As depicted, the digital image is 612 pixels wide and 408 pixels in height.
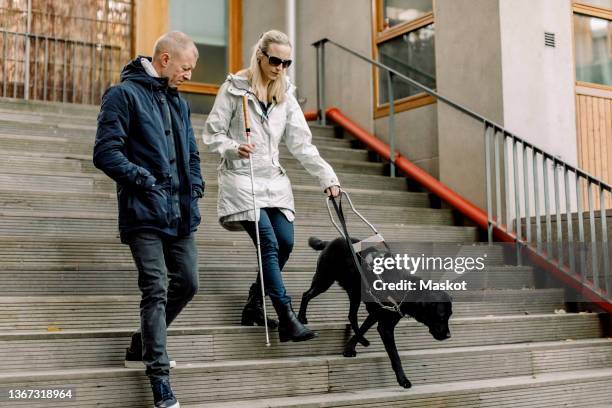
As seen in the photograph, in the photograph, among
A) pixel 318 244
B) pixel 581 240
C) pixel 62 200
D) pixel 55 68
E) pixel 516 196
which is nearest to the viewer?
pixel 318 244

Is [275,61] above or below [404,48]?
below

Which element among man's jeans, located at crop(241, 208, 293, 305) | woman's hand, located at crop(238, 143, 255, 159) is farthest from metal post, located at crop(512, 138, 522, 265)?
woman's hand, located at crop(238, 143, 255, 159)

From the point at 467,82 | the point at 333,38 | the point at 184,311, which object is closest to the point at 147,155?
the point at 184,311

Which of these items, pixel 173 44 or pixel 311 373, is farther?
pixel 311 373

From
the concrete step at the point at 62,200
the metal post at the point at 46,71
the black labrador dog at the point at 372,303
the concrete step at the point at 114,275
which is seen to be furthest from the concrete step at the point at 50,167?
the metal post at the point at 46,71

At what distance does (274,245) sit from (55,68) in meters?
5.53

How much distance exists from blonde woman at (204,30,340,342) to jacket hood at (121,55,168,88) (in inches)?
23.1

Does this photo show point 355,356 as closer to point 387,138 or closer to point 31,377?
point 31,377

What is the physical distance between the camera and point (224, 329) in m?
4.17

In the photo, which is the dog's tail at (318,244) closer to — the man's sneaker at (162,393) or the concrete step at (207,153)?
the man's sneaker at (162,393)

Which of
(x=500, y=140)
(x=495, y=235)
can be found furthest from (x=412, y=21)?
(x=495, y=235)

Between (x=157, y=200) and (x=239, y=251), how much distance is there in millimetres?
1957

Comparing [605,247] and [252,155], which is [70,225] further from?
[605,247]

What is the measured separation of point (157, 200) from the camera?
11.0ft
